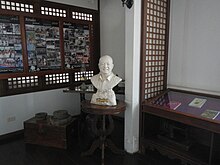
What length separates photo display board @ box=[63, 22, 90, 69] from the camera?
374cm

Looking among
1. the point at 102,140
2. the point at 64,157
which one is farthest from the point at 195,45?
the point at 64,157

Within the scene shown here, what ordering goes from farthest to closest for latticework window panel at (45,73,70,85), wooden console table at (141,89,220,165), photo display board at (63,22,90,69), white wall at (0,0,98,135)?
photo display board at (63,22,90,69)
latticework window panel at (45,73,70,85)
white wall at (0,0,98,135)
wooden console table at (141,89,220,165)

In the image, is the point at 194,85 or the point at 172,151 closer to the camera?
the point at 172,151

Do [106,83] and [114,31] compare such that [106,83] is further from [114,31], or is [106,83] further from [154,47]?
[114,31]

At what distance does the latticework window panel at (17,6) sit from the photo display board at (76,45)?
688 mm

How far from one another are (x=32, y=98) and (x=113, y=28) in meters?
2.11

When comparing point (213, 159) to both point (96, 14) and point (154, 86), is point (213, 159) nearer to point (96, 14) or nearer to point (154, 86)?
point (154, 86)

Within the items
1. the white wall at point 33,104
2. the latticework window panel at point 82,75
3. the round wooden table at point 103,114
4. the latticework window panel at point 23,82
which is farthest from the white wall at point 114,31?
the latticework window panel at point 23,82

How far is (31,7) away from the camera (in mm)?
3221

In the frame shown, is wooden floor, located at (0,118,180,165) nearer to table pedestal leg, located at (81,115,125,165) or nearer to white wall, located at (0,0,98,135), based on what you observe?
table pedestal leg, located at (81,115,125,165)

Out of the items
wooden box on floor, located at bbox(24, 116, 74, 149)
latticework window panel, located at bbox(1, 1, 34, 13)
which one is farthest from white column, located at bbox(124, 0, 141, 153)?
latticework window panel, located at bbox(1, 1, 34, 13)

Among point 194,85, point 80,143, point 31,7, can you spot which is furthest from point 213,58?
point 31,7

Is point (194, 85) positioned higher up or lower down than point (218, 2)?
lower down

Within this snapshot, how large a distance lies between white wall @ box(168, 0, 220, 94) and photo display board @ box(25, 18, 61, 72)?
2.10m
